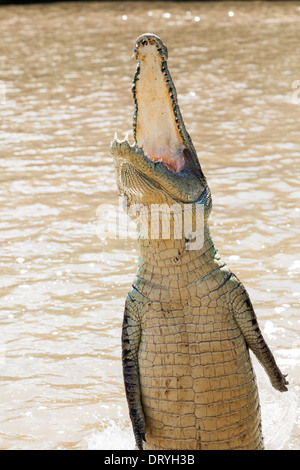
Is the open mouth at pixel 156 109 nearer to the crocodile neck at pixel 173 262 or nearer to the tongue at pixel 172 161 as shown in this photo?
the tongue at pixel 172 161

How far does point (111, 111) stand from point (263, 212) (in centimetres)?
444

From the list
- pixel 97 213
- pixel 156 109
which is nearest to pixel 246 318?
pixel 156 109

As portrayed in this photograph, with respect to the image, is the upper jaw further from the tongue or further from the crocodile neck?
the crocodile neck

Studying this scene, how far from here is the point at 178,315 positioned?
3.54 m

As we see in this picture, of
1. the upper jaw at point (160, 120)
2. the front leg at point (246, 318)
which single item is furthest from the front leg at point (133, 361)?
the upper jaw at point (160, 120)

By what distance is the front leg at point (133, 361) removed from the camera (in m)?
3.59

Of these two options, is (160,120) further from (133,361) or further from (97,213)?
(97,213)

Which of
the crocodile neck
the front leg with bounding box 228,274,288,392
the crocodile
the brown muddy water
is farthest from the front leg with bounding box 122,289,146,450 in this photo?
the brown muddy water

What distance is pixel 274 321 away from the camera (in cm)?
552

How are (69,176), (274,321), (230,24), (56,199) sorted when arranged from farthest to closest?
(230,24) → (69,176) → (56,199) → (274,321)

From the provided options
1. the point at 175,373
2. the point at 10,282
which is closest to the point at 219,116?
the point at 10,282

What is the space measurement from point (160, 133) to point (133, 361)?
1061 mm

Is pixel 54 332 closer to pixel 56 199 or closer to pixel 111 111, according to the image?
pixel 56 199

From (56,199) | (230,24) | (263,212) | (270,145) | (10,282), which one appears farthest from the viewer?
(230,24)
